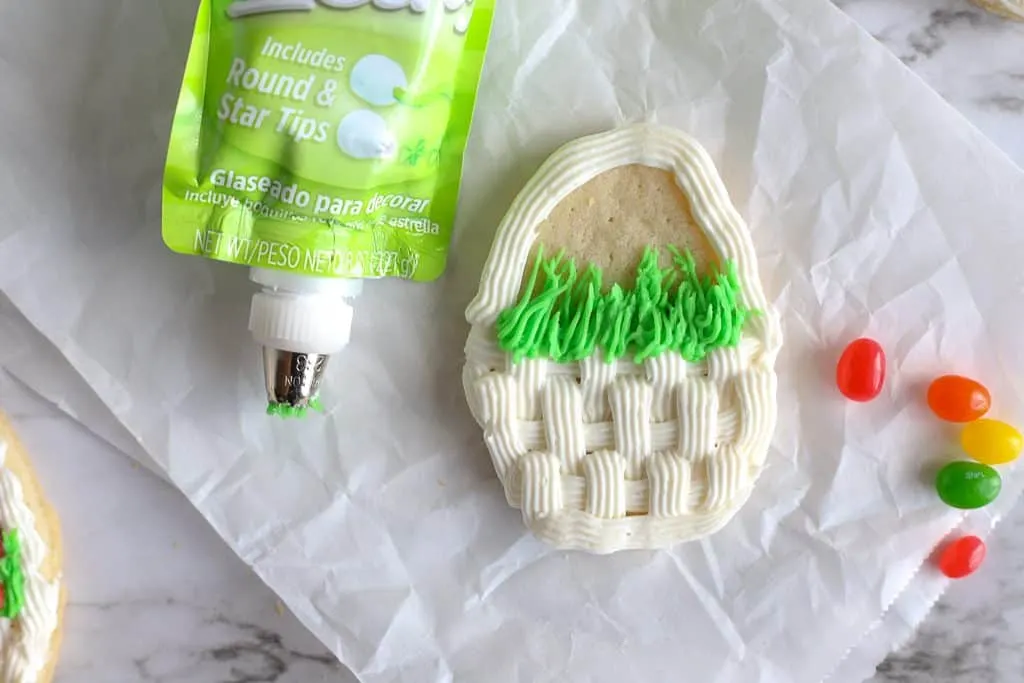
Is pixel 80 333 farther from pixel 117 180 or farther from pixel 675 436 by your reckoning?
pixel 675 436

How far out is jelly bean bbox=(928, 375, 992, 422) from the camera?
74 cm

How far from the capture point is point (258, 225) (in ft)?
2.24

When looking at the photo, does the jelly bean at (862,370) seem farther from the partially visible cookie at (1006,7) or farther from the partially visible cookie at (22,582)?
the partially visible cookie at (22,582)

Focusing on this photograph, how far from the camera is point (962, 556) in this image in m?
0.76

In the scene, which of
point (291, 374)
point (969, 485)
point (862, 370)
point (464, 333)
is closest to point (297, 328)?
point (291, 374)

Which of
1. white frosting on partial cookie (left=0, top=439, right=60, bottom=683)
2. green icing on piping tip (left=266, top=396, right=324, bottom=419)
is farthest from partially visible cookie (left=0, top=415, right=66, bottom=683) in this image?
green icing on piping tip (left=266, top=396, right=324, bottom=419)

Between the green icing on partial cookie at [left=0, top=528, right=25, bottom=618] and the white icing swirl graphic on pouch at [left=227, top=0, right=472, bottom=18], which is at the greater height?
the white icing swirl graphic on pouch at [left=227, top=0, right=472, bottom=18]

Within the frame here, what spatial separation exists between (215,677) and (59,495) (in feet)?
0.71

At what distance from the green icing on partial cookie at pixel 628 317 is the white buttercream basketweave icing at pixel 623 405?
1 centimetres

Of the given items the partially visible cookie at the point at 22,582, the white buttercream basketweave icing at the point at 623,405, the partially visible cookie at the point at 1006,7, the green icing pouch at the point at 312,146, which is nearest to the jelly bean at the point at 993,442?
the white buttercream basketweave icing at the point at 623,405

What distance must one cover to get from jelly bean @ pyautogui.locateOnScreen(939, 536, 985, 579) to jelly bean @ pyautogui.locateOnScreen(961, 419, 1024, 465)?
7cm

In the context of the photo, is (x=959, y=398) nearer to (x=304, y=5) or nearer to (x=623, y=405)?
(x=623, y=405)

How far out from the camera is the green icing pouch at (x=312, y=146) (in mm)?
639

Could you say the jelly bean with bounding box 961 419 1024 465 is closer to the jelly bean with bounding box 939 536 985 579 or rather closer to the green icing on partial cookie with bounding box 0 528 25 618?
the jelly bean with bounding box 939 536 985 579
